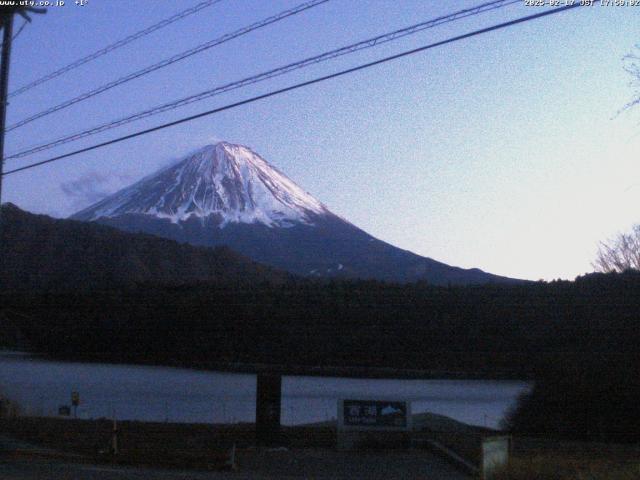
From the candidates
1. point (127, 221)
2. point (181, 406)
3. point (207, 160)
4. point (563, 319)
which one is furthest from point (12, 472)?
point (207, 160)

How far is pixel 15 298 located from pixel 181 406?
33.3 m

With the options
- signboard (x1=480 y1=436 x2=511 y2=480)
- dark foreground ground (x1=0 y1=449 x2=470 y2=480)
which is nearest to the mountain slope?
dark foreground ground (x1=0 y1=449 x2=470 y2=480)

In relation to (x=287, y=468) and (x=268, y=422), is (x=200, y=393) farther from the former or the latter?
(x=287, y=468)

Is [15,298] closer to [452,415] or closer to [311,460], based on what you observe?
[452,415]

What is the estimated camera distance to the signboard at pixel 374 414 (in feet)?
83.3

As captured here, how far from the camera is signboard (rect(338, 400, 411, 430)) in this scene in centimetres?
2539

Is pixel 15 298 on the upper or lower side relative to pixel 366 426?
upper

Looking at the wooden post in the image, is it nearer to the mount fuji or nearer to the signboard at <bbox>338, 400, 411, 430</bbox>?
the signboard at <bbox>338, 400, 411, 430</bbox>

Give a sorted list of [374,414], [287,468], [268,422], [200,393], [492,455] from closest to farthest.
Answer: [492,455] → [287,468] → [268,422] → [374,414] → [200,393]

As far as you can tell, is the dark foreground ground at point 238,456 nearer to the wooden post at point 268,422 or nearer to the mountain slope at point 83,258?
the wooden post at point 268,422

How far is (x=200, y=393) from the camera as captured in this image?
50406mm

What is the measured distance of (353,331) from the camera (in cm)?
7769

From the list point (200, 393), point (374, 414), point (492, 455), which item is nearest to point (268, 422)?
point (374, 414)

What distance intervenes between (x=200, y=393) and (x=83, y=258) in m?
37.5
